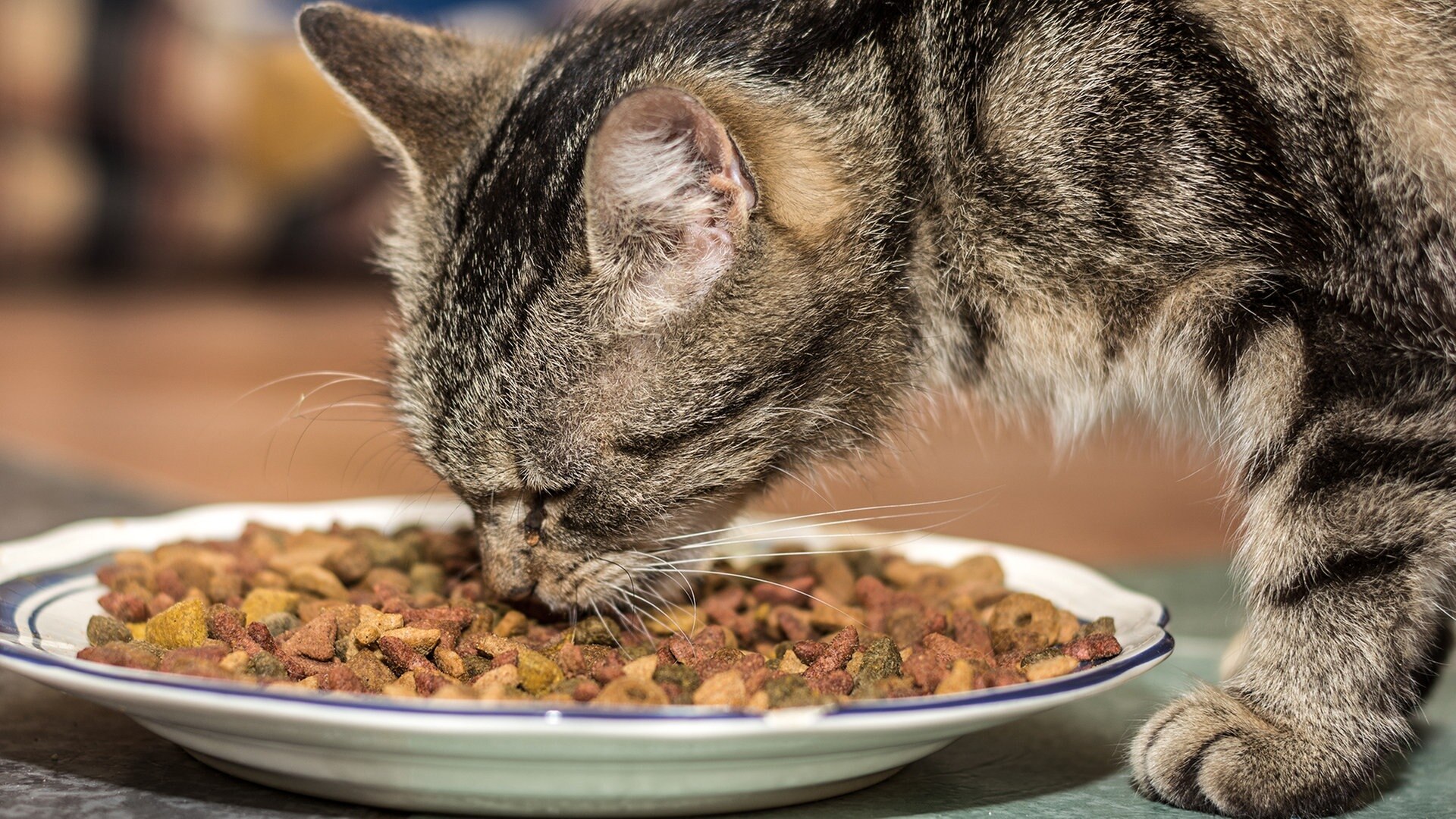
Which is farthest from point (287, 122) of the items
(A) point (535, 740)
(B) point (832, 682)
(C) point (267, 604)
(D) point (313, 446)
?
(A) point (535, 740)

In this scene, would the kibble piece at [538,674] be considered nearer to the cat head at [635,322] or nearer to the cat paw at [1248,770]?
the cat head at [635,322]

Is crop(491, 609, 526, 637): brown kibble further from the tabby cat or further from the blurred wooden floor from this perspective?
the blurred wooden floor

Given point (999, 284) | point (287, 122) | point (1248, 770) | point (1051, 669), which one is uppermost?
point (287, 122)

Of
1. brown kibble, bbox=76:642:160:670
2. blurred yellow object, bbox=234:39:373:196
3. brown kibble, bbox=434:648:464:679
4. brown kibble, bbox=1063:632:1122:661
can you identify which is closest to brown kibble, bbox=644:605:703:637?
brown kibble, bbox=434:648:464:679

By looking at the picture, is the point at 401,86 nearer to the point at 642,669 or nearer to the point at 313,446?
the point at 642,669

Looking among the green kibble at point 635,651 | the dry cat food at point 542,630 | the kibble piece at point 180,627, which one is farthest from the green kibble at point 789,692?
the kibble piece at point 180,627

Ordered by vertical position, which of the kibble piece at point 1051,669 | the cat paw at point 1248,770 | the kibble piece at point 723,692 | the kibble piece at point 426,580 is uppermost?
the kibble piece at point 426,580

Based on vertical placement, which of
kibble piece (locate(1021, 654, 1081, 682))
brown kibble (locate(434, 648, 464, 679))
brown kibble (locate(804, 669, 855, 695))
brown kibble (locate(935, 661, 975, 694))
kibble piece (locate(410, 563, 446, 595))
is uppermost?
kibble piece (locate(410, 563, 446, 595))
